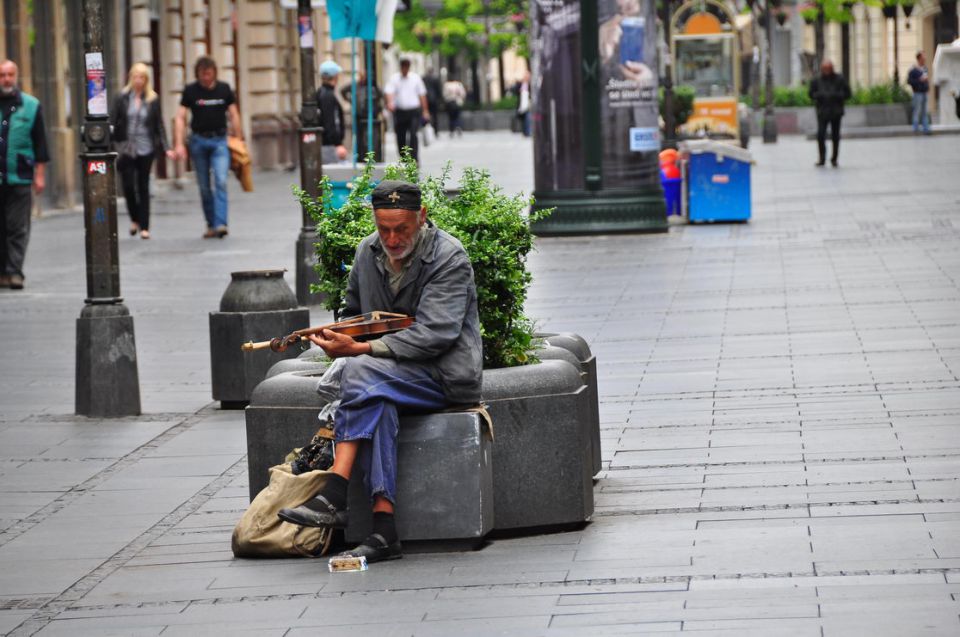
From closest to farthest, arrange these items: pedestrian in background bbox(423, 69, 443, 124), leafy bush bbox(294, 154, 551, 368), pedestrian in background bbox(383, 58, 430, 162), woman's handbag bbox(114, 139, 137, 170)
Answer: leafy bush bbox(294, 154, 551, 368) → woman's handbag bbox(114, 139, 137, 170) → pedestrian in background bbox(383, 58, 430, 162) → pedestrian in background bbox(423, 69, 443, 124)

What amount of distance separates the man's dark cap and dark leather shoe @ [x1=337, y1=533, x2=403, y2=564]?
1.14 m

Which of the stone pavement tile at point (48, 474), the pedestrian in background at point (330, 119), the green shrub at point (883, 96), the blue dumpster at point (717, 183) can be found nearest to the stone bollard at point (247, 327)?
the stone pavement tile at point (48, 474)


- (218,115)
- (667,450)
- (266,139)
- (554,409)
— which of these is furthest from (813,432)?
(266,139)

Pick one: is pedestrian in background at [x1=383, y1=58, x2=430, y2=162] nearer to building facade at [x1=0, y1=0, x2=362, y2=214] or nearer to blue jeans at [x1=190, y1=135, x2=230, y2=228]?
building facade at [x1=0, y1=0, x2=362, y2=214]

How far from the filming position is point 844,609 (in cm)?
583

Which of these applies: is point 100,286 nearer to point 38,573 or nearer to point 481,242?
point 481,242

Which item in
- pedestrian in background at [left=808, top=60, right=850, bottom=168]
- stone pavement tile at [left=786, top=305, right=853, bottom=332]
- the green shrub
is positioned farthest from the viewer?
the green shrub

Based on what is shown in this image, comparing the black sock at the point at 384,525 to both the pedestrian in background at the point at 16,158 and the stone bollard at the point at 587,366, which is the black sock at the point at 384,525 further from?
the pedestrian in background at the point at 16,158

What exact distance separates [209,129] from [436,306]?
50.2ft

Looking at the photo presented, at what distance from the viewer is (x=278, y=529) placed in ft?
22.9

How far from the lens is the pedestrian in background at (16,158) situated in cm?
1639

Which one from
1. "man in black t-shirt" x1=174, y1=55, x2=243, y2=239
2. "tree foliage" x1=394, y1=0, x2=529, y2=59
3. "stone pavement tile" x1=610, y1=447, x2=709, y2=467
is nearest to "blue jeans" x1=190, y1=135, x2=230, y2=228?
"man in black t-shirt" x1=174, y1=55, x2=243, y2=239

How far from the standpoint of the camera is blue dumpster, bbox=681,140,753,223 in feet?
70.9

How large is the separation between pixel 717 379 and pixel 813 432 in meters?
1.73
